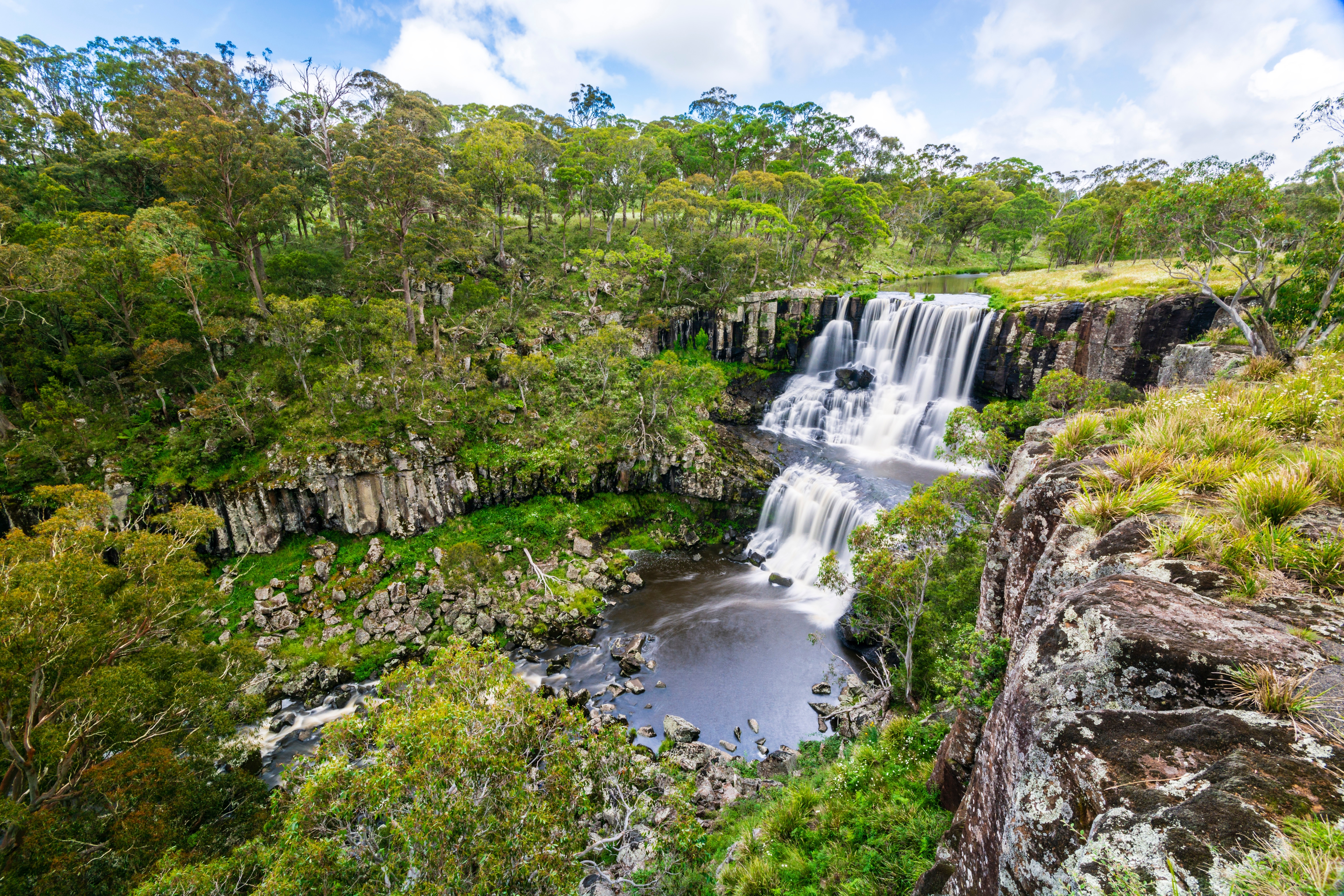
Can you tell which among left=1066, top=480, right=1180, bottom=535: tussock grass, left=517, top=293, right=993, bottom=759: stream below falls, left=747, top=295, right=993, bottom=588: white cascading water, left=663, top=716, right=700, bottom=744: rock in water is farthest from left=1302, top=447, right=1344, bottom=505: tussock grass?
left=747, top=295, right=993, bottom=588: white cascading water

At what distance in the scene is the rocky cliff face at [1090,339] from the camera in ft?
75.9

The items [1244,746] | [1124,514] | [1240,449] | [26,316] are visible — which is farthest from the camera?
[26,316]

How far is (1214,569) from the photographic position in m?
4.35

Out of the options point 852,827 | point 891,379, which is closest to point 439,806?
point 852,827

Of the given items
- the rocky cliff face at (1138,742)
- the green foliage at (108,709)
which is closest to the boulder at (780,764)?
the rocky cliff face at (1138,742)

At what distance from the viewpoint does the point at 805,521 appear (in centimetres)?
2411

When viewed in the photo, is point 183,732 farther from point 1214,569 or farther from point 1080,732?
point 1214,569

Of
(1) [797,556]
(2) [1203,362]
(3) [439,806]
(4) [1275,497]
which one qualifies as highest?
(2) [1203,362]

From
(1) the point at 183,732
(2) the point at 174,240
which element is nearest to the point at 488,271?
(2) the point at 174,240

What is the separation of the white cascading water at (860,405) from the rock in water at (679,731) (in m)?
9.02

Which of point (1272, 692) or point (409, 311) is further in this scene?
point (409, 311)

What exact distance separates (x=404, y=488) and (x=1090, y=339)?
36419mm

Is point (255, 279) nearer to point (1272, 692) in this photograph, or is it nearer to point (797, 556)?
point (797, 556)

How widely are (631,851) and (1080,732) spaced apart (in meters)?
10.3
